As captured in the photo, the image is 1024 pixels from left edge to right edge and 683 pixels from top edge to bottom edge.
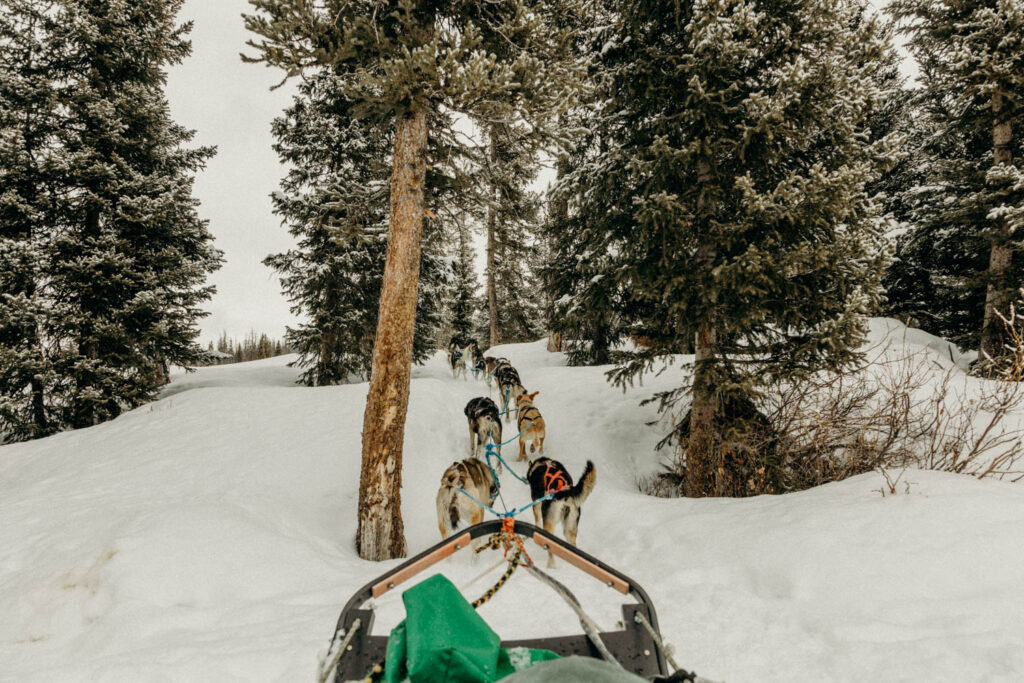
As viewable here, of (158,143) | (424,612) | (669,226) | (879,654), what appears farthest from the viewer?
(158,143)

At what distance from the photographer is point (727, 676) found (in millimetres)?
3055

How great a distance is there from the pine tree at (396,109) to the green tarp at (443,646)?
13.8 feet

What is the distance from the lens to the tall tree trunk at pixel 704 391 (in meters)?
6.82

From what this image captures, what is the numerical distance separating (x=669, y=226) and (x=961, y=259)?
14078 millimetres

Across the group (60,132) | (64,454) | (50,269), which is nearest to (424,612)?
(64,454)

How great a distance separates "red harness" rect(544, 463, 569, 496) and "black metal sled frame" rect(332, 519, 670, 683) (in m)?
3.54

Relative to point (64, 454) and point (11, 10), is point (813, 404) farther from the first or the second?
point (11, 10)

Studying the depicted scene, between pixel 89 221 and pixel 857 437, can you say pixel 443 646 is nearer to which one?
pixel 857 437

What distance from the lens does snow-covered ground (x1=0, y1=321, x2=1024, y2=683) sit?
309cm

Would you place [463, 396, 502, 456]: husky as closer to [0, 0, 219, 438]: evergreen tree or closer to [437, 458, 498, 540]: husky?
[437, 458, 498, 540]: husky

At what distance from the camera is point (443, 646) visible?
1.66 m

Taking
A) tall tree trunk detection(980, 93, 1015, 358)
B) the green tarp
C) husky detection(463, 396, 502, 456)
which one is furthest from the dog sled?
tall tree trunk detection(980, 93, 1015, 358)

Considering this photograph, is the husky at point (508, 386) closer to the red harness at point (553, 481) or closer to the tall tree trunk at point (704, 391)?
the tall tree trunk at point (704, 391)

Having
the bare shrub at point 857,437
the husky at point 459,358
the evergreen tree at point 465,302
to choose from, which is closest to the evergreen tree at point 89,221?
the husky at point 459,358
